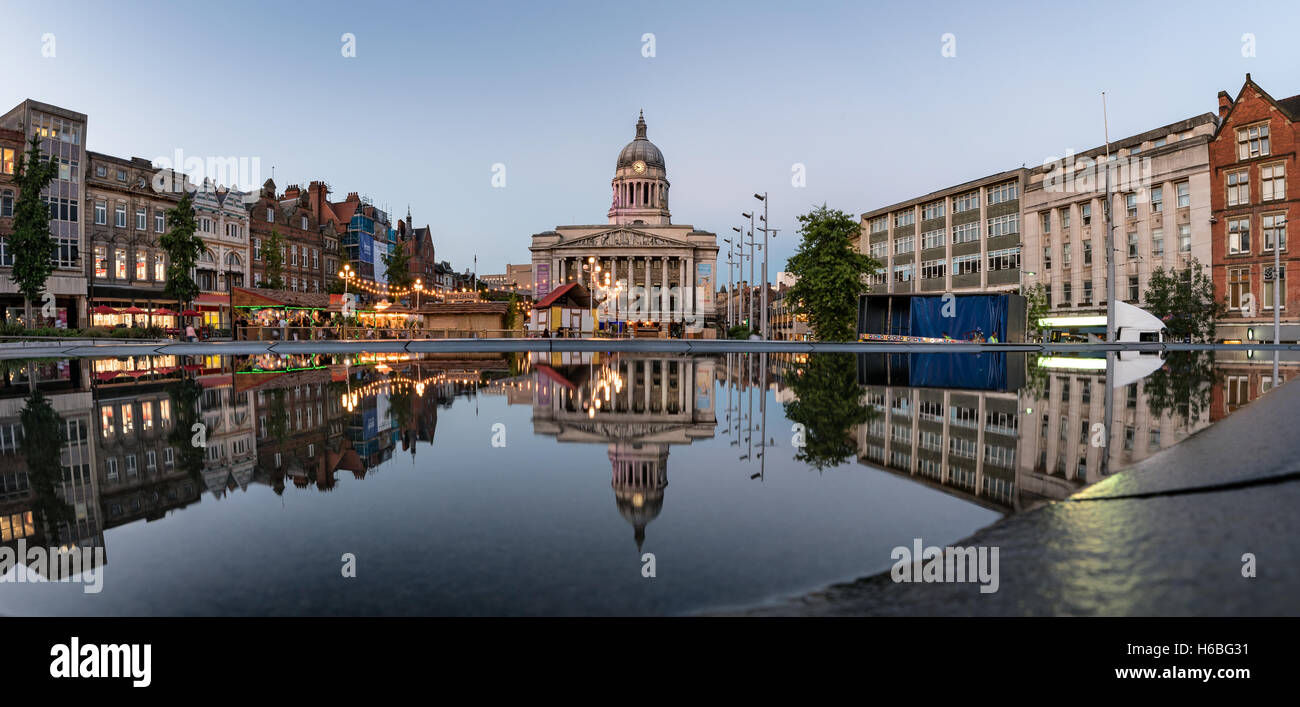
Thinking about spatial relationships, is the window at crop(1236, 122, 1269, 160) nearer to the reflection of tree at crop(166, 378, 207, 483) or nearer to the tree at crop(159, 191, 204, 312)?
the reflection of tree at crop(166, 378, 207, 483)

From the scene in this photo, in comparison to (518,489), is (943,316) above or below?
above

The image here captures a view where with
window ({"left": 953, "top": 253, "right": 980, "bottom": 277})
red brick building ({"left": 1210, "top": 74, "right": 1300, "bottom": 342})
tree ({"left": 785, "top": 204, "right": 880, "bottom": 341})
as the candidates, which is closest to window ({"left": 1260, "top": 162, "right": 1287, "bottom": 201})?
red brick building ({"left": 1210, "top": 74, "right": 1300, "bottom": 342})

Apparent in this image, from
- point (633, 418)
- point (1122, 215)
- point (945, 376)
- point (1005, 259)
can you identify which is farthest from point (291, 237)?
point (1122, 215)

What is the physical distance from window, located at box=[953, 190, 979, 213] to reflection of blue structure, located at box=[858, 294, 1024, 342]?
33199 mm

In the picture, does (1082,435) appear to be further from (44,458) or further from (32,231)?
(32,231)

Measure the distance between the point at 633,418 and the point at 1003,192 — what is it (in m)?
68.4

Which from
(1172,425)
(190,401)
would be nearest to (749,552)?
(1172,425)

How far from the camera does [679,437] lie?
7000mm

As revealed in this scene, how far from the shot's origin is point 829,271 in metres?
41.3

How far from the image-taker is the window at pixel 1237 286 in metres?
48.0

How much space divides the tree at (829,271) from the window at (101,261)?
53.6 m
